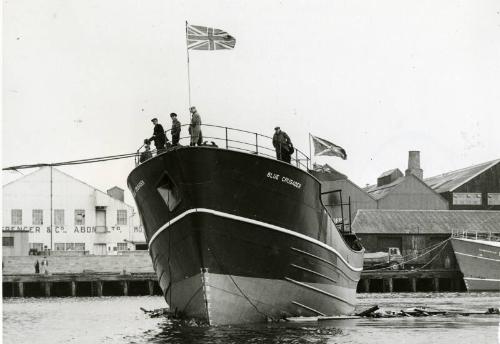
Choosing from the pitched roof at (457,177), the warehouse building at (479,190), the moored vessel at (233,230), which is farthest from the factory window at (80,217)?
the moored vessel at (233,230)

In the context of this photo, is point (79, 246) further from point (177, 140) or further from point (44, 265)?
point (177, 140)

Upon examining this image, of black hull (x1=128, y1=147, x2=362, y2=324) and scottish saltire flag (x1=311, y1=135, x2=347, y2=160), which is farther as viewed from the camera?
scottish saltire flag (x1=311, y1=135, x2=347, y2=160)

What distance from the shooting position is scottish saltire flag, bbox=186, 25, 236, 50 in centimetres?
1927

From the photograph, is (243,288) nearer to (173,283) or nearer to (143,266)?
(173,283)

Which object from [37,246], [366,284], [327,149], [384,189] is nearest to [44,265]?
[37,246]

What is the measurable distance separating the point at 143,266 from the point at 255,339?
3758 centimetres

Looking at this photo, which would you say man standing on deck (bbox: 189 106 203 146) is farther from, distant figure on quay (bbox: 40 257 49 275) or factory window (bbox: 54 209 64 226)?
factory window (bbox: 54 209 64 226)

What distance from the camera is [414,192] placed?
66312mm

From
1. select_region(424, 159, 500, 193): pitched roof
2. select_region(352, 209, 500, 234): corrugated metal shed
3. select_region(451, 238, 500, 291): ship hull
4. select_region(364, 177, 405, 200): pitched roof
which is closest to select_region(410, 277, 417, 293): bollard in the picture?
select_region(451, 238, 500, 291): ship hull

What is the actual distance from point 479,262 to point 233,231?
109 feet

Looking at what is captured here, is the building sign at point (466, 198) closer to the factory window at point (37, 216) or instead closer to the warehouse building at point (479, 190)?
the warehouse building at point (479, 190)

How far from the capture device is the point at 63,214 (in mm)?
59656

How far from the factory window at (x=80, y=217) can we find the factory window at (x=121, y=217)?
2.85 meters

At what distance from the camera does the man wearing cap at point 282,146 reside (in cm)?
1973
